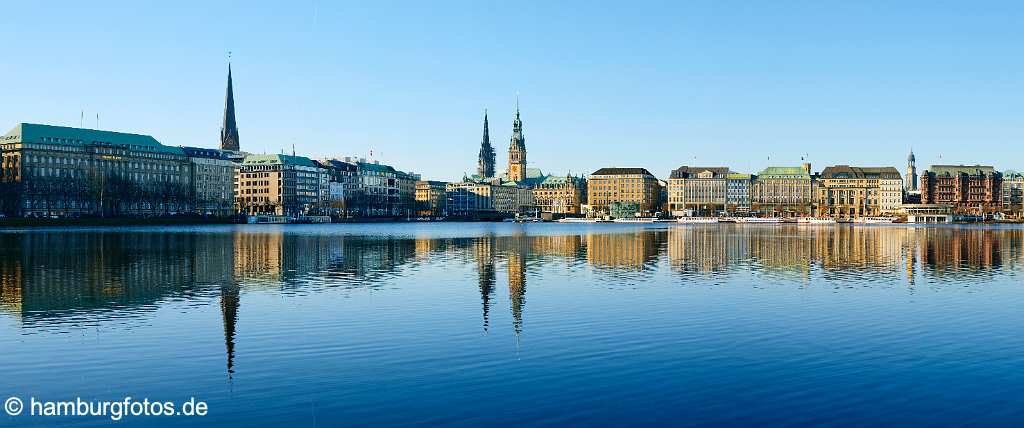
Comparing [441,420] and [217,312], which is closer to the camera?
[441,420]

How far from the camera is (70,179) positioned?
162 meters

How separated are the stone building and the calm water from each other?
396ft

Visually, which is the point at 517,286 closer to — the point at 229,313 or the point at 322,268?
the point at 229,313

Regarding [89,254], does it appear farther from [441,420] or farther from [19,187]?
[19,187]

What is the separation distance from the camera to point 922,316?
98.3 ft

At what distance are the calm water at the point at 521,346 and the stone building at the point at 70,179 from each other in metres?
121

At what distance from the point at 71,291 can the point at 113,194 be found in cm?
13541

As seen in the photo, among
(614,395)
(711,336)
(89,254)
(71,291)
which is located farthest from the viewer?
(89,254)

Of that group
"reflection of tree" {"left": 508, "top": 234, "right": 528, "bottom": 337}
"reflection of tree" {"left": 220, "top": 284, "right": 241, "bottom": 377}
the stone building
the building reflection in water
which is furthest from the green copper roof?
"reflection of tree" {"left": 220, "top": 284, "right": 241, "bottom": 377}

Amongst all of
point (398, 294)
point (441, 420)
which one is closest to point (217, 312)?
point (398, 294)

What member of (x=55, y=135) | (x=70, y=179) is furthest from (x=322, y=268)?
(x=55, y=135)

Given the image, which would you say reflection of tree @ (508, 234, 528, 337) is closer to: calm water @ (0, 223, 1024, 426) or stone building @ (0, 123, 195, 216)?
calm water @ (0, 223, 1024, 426)

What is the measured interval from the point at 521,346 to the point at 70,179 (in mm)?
163555

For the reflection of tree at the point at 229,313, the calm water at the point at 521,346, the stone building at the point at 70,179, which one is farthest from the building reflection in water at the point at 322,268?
the stone building at the point at 70,179
